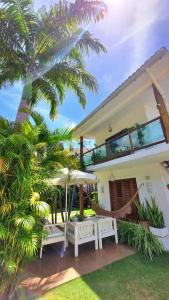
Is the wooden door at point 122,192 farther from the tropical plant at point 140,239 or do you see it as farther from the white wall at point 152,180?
the tropical plant at point 140,239

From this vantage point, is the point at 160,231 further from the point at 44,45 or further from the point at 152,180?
the point at 44,45

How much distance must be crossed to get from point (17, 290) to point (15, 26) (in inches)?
325

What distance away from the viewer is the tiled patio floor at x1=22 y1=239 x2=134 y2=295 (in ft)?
13.5

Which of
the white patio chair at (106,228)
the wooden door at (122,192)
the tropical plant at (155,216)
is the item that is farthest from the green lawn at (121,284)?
the wooden door at (122,192)

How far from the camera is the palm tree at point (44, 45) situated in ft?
20.0

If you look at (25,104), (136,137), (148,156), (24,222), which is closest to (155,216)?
(148,156)

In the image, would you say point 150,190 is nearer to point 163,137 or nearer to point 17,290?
point 163,137

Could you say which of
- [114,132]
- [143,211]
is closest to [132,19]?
[114,132]

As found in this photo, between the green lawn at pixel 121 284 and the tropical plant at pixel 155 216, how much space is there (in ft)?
6.95

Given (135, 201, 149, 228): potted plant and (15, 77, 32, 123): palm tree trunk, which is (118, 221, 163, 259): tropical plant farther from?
(15, 77, 32, 123): palm tree trunk

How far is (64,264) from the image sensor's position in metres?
5.07

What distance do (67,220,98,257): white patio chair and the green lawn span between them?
1334mm

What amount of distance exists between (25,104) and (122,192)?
762cm

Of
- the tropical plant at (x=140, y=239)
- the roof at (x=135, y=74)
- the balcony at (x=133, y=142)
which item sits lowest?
the tropical plant at (x=140, y=239)
